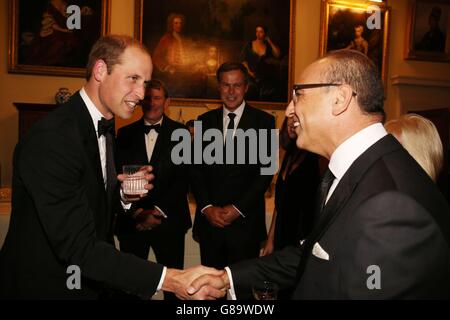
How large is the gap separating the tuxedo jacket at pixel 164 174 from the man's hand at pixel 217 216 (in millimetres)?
317

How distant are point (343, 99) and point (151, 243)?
2.73m

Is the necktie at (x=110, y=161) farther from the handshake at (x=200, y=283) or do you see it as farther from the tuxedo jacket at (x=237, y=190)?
the tuxedo jacket at (x=237, y=190)

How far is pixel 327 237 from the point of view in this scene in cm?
160

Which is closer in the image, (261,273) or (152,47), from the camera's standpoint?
(261,273)

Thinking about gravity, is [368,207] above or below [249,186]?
above

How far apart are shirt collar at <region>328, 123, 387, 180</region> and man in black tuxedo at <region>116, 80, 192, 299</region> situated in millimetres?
2469

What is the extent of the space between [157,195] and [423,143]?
260cm

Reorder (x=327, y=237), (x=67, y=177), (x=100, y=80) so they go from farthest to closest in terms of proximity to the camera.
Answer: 1. (x=100, y=80)
2. (x=67, y=177)
3. (x=327, y=237)

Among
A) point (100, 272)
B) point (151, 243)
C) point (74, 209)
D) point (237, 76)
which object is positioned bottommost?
point (151, 243)

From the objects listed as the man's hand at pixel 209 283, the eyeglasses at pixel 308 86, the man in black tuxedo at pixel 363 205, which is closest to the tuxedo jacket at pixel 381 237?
the man in black tuxedo at pixel 363 205

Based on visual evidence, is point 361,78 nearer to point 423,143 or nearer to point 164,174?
point 423,143

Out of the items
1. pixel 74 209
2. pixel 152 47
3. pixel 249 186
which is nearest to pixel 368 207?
pixel 74 209

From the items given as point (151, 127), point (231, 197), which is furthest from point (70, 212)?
point (151, 127)

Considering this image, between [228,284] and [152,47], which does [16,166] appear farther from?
[152,47]
